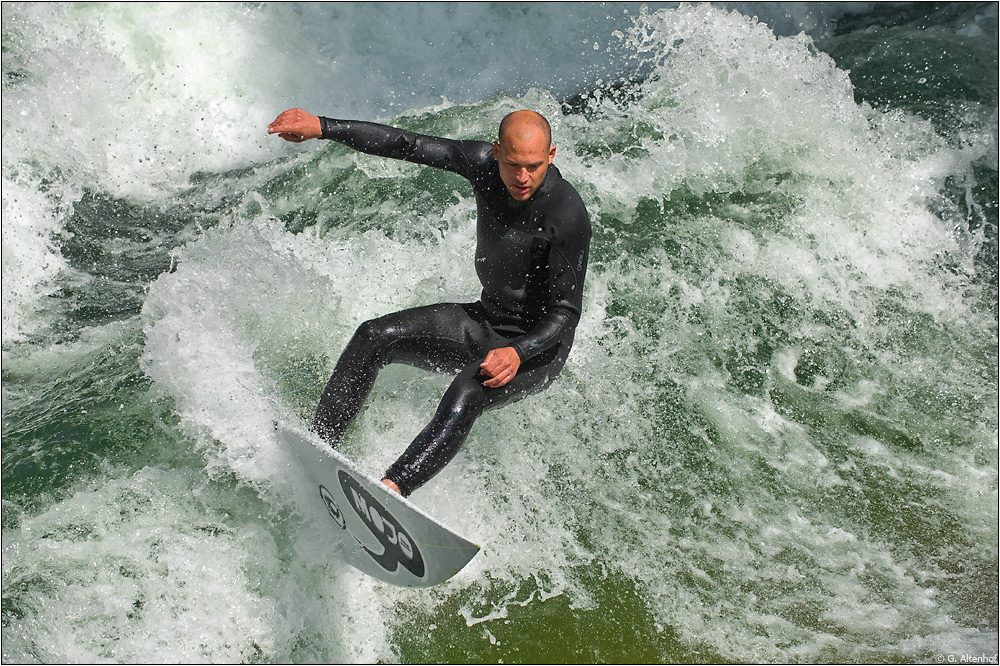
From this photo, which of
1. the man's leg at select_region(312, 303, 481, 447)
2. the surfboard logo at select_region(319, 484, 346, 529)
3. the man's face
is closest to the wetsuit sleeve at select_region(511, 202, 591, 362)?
the man's face

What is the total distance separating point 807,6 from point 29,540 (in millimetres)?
7924

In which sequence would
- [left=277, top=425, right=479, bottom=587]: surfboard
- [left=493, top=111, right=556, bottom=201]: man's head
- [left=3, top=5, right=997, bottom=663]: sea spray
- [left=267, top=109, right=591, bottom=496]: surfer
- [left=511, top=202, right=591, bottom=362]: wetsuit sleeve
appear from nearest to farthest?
[left=277, top=425, right=479, bottom=587]: surfboard → [left=493, top=111, right=556, bottom=201]: man's head → [left=267, top=109, right=591, bottom=496]: surfer → [left=511, top=202, right=591, bottom=362]: wetsuit sleeve → [left=3, top=5, right=997, bottom=663]: sea spray

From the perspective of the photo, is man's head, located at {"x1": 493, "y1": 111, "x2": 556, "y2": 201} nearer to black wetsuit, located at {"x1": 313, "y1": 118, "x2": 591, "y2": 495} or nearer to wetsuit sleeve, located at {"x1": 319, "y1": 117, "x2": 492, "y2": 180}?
black wetsuit, located at {"x1": 313, "y1": 118, "x2": 591, "y2": 495}

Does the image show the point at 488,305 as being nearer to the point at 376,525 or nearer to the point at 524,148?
the point at 524,148

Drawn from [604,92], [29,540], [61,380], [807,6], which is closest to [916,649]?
[29,540]

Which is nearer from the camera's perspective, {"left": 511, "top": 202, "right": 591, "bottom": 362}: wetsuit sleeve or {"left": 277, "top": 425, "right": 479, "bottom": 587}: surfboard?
{"left": 277, "top": 425, "right": 479, "bottom": 587}: surfboard

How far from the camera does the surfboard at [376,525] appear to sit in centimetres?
278

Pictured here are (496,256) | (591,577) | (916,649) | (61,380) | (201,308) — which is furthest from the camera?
(61,380)

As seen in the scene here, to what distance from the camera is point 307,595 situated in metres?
3.63

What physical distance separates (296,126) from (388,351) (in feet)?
3.35

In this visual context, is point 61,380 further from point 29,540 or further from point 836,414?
point 836,414

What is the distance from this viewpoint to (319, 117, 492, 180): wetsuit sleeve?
3.31 metres

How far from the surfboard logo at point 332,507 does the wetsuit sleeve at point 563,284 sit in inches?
40.0

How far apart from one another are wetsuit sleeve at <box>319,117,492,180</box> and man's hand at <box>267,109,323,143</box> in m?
0.06
